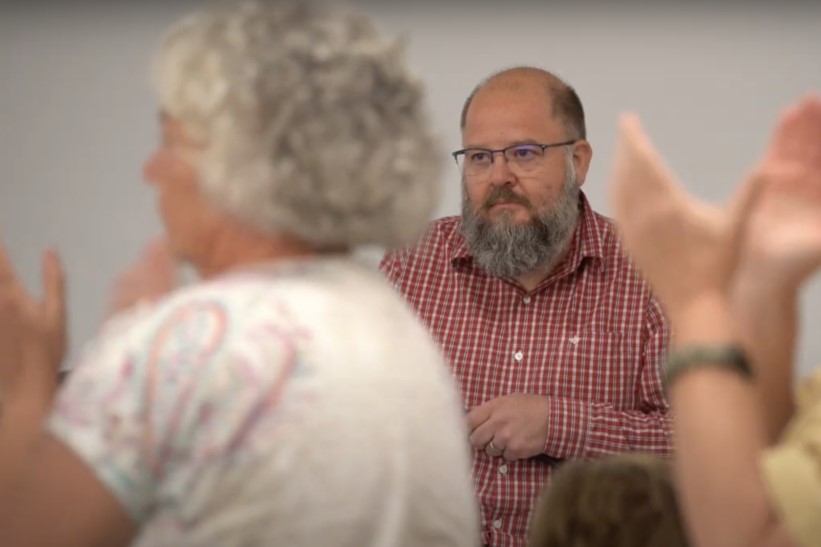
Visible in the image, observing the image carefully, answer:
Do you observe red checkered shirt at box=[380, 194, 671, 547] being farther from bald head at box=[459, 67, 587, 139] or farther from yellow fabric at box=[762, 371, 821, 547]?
yellow fabric at box=[762, 371, 821, 547]

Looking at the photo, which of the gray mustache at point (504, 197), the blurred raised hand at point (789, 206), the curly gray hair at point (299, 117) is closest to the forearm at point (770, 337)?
the blurred raised hand at point (789, 206)

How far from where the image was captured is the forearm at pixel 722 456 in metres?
1.08

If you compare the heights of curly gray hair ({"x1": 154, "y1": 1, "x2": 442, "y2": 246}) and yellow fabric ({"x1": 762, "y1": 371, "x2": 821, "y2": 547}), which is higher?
curly gray hair ({"x1": 154, "y1": 1, "x2": 442, "y2": 246})

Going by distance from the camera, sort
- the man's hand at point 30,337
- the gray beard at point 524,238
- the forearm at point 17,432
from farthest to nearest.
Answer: the gray beard at point 524,238 < the man's hand at point 30,337 < the forearm at point 17,432

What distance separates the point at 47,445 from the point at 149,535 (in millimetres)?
126

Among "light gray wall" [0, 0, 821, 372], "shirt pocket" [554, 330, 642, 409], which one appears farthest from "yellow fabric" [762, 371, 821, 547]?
"light gray wall" [0, 0, 821, 372]

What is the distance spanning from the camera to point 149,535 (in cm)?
102

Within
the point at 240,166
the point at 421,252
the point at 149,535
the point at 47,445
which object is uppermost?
the point at 240,166

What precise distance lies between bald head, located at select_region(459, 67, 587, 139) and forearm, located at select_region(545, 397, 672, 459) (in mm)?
706

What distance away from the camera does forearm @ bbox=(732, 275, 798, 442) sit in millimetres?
1235

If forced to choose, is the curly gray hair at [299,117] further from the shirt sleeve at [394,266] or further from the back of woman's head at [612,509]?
the shirt sleeve at [394,266]

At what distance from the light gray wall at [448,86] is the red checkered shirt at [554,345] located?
23.7 inches

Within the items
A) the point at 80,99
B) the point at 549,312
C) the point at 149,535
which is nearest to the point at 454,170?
the point at 549,312

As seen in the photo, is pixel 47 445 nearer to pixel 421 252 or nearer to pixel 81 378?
pixel 81 378
